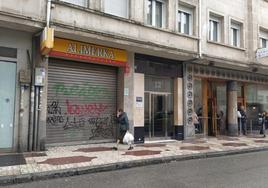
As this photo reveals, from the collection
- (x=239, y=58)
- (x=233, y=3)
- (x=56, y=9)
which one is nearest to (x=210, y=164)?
(x=56, y=9)

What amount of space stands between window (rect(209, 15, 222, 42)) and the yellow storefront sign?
652cm

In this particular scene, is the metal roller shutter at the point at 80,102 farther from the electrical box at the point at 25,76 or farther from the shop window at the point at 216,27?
the shop window at the point at 216,27

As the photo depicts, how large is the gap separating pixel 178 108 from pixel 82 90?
17.8ft

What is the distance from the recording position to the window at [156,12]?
15.2 meters

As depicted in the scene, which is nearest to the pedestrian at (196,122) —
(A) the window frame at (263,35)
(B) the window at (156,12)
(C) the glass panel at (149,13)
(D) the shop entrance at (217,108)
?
(D) the shop entrance at (217,108)

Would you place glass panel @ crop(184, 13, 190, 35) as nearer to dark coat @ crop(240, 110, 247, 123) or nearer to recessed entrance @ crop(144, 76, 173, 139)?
recessed entrance @ crop(144, 76, 173, 139)

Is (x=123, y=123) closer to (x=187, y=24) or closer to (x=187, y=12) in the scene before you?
(x=187, y=24)

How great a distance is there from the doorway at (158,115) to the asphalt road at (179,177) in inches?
198

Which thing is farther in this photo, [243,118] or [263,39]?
[263,39]

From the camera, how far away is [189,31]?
1691 centimetres

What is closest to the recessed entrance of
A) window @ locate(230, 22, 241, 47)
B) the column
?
the column

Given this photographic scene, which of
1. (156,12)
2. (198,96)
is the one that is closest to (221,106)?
(198,96)

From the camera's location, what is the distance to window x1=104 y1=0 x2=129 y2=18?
13.5 meters

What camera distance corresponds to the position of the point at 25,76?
11516mm
